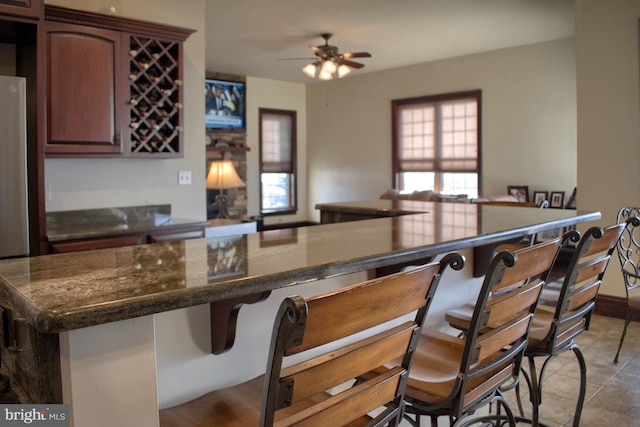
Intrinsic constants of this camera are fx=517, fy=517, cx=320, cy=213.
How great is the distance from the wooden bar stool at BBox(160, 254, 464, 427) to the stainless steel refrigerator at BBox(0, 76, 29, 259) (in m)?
2.26

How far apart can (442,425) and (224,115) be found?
7.00m

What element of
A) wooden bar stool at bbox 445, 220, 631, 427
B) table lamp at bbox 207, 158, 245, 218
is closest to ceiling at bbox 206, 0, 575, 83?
table lamp at bbox 207, 158, 245, 218

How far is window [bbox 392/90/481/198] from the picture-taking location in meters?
7.46

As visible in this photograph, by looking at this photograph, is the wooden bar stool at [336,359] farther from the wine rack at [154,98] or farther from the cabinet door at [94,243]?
the wine rack at [154,98]

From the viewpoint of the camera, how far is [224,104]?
8422mm

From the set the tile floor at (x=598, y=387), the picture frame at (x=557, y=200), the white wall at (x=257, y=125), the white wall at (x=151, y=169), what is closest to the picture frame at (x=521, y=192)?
the picture frame at (x=557, y=200)

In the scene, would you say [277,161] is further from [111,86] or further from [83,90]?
[83,90]

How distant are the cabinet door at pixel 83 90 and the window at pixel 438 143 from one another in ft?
17.1

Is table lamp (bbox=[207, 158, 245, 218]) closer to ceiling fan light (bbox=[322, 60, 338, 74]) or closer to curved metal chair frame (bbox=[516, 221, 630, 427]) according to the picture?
ceiling fan light (bbox=[322, 60, 338, 74])

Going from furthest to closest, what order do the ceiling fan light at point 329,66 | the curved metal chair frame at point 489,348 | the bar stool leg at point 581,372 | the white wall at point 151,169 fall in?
the ceiling fan light at point 329,66 < the white wall at point 151,169 < the bar stool leg at point 581,372 < the curved metal chair frame at point 489,348

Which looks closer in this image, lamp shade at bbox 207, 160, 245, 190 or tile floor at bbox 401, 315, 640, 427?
tile floor at bbox 401, 315, 640, 427

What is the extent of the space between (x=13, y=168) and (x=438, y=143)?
240 inches

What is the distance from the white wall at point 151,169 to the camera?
12.2 ft

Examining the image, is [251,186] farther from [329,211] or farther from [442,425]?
[442,425]
